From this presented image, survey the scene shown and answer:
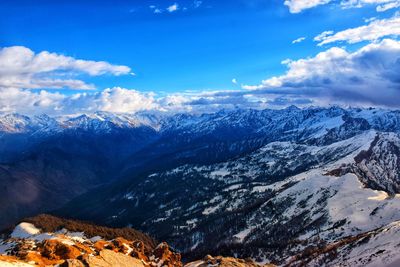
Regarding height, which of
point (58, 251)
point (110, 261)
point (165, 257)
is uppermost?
point (110, 261)

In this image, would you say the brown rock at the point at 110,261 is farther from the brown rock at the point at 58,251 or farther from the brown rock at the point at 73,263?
the brown rock at the point at 58,251

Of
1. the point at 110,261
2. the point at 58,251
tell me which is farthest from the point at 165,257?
the point at 110,261

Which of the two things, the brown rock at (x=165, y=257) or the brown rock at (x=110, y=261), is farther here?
the brown rock at (x=165, y=257)

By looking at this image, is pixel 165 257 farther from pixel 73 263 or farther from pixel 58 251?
pixel 73 263

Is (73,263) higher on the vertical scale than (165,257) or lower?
higher

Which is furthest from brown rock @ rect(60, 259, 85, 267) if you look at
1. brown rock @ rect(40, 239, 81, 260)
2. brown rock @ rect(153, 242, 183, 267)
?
brown rock @ rect(153, 242, 183, 267)

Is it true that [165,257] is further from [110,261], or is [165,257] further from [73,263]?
[73,263]

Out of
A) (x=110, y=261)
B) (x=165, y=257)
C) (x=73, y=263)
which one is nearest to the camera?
(x=73, y=263)

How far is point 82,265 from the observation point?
11206 cm

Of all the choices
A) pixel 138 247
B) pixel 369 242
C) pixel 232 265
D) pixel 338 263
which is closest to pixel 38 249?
pixel 138 247

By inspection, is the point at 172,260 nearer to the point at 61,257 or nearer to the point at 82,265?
the point at 61,257

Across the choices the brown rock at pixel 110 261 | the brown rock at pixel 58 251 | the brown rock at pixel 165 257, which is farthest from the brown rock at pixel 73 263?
the brown rock at pixel 165 257

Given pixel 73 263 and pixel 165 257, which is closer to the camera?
pixel 73 263

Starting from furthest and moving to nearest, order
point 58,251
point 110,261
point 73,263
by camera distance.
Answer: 1. point 58,251
2. point 110,261
3. point 73,263
